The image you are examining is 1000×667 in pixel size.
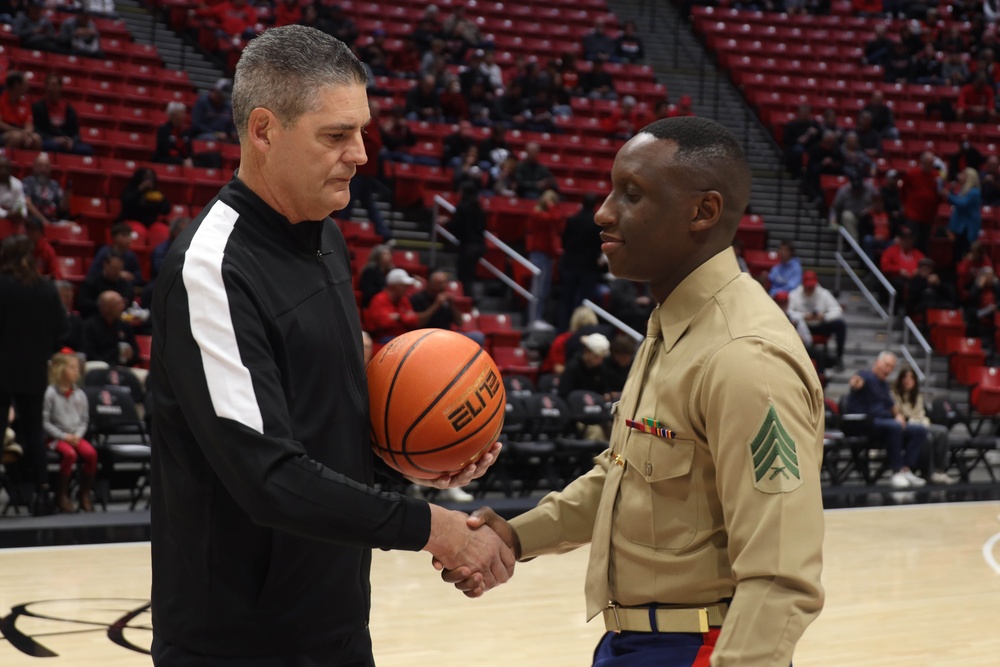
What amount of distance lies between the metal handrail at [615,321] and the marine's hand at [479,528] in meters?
8.00

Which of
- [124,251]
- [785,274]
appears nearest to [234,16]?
[124,251]

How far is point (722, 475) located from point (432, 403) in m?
0.71

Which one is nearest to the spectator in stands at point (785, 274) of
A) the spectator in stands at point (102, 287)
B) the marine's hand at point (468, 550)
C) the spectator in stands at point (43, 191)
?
the spectator in stands at point (102, 287)

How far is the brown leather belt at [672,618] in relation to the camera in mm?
1969

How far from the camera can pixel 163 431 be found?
2.00m

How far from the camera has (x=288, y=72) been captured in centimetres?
198

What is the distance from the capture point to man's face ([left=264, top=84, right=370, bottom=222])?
78.9 inches

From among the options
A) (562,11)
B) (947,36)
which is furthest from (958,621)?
(947,36)

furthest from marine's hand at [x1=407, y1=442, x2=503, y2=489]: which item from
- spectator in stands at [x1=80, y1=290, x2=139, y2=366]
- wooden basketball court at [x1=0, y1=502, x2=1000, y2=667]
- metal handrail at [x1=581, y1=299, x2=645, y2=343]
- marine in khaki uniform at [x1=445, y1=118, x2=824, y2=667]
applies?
metal handrail at [x1=581, y1=299, x2=645, y2=343]

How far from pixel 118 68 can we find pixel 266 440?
12.1 metres

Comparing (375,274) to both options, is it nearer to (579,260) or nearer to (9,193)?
(579,260)

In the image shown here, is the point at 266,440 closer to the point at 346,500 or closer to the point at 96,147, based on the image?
the point at 346,500

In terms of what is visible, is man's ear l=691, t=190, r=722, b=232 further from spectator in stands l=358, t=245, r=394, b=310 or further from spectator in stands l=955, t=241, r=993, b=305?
spectator in stands l=955, t=241, r=993, b=305

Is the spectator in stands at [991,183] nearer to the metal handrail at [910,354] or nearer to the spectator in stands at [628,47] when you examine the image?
the metal handrail at [910,354]
